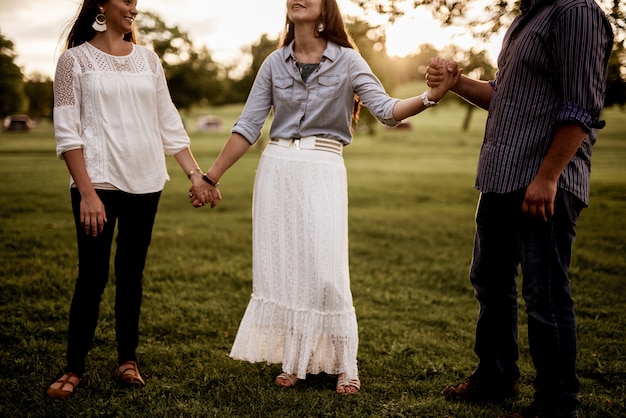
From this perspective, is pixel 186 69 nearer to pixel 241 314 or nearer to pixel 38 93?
pixel 38 93

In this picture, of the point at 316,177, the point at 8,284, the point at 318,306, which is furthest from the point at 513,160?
the point at 8,284

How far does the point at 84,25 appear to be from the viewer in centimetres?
360

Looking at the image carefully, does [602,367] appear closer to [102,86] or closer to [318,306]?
[318,306]

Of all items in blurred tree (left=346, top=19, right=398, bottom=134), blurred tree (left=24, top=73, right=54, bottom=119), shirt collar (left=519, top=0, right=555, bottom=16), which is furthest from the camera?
blurred tree (left=24, top=73, right=54, bottom=119)

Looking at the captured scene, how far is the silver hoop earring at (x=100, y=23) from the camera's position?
3543 millimetres

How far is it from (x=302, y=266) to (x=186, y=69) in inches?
1865

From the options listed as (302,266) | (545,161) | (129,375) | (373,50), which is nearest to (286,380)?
(302,266)

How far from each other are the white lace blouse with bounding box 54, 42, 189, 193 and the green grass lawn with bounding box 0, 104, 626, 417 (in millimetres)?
1415

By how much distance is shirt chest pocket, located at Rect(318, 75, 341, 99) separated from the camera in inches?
146

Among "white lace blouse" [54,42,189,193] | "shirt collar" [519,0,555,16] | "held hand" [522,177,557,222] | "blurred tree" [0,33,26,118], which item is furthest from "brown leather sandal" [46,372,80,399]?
"blurred tree" [0,33,26,118]

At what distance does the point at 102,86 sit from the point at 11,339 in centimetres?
245

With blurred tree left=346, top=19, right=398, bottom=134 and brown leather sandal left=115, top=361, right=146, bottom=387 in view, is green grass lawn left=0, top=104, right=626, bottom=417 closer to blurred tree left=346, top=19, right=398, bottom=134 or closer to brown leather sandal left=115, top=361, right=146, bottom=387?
brown leather sandal left=115, top=361, right=146, bottom=387

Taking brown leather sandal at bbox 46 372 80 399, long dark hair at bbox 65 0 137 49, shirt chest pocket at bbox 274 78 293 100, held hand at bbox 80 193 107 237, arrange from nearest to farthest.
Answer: held hand at bbox 80 193 107 237, long dark hair at bbox 65 0 137 49, brown leather sandal at bbox 46 372 80 399, shirt chest pocket at bbox 274 78 293 100

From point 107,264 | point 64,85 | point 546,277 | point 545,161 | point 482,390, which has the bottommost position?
point 482,390
